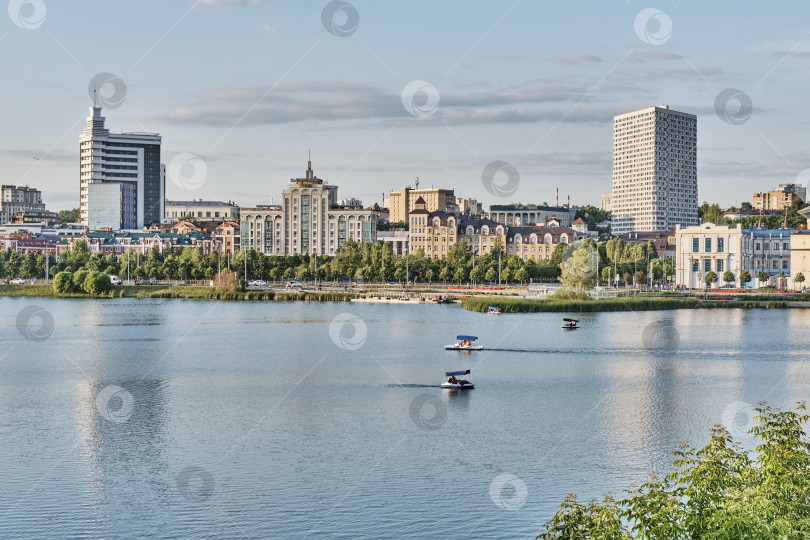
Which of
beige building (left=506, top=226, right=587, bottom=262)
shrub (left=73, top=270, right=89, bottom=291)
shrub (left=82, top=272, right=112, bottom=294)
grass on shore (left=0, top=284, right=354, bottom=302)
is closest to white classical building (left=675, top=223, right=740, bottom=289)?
beige building (left=506, top=226, right=587, bottom=262)

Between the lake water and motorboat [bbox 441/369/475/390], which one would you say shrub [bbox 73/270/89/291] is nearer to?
the lake water

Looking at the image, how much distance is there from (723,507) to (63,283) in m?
108

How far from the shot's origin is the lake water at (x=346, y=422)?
2528 centimetres

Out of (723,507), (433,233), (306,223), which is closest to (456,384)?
(723,507)

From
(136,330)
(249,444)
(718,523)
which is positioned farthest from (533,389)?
(136,330)

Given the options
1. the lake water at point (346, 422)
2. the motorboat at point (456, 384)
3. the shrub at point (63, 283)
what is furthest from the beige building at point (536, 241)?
the motorboat at point (456, 384)

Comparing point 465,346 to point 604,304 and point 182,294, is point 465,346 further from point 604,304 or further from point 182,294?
point 182,294

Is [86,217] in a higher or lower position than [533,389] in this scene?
higher

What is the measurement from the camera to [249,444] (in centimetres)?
3250

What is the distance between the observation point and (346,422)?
3609 centimetres

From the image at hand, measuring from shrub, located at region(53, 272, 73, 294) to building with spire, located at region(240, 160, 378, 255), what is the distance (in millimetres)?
50829

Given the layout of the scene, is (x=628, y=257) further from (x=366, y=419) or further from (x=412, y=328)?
(x=366, y=419)

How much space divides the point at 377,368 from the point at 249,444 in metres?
18.8

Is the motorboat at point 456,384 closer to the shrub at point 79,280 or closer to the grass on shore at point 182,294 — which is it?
the grass on shore at point 182,294
